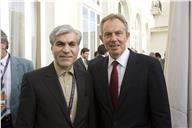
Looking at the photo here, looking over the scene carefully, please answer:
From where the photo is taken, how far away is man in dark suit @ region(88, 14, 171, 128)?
2.40m

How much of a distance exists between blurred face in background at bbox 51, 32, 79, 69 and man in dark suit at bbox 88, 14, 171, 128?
241 mm

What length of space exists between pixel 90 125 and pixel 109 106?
0.19 metres

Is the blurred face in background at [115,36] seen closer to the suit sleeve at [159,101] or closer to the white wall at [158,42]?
the suit sleeve at [159,101]

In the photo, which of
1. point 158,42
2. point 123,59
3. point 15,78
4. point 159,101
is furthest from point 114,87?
point 158,42

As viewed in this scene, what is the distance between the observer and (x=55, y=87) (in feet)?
7.79

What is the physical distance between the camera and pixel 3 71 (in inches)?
135

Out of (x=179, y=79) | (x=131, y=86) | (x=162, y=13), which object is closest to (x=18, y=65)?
(x=131, y=86)

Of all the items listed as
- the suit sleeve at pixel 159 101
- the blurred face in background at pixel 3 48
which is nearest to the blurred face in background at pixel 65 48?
the suit sleeve at pixel 159 101

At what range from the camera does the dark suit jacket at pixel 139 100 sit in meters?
2.40

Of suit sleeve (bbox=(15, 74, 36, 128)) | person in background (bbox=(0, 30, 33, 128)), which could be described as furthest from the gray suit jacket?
suit sleeve (bbox=(15, 74, 36, 128))

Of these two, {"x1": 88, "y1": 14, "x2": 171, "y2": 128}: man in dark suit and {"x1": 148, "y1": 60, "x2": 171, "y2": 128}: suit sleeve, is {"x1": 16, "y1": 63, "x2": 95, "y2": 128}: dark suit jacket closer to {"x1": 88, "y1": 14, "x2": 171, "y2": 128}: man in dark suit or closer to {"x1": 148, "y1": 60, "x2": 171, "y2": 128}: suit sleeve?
{"x1": 88, "y1": 14, "x2": 171, "y2": 128}: man in dark suit

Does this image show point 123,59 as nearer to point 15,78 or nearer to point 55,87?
point 55,87

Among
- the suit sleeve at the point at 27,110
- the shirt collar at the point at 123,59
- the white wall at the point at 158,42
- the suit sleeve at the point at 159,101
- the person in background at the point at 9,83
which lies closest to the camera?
the suit sleeve at the point at 27,110

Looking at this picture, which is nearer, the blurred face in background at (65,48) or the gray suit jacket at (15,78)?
the blurred face in background at (65,48)
